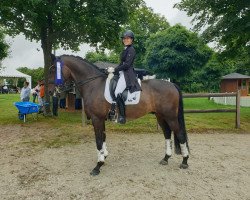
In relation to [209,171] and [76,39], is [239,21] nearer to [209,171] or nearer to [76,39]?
[76,39]

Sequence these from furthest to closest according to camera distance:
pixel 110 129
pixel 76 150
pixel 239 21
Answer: pixel 239 21 < pixel 110 129 < pixel 76 150

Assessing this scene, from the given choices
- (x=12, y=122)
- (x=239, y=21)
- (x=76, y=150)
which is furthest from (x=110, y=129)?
(x=239, y=21)

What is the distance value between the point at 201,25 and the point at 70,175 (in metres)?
13.3

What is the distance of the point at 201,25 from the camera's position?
17.2 m

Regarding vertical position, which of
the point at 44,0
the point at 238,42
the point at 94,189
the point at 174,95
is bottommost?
the point at 94,189

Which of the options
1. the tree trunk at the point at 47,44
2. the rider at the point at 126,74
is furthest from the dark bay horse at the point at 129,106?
the tree trunk at the point at 47,44

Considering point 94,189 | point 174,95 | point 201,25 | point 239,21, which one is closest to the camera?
point 94,189

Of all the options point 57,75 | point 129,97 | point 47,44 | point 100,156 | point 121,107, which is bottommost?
point 100,156

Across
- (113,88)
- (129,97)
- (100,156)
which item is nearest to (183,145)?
(129,97)

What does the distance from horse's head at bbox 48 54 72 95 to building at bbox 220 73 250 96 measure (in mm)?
39995

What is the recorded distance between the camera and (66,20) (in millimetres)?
15227

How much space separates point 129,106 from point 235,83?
40481 mm

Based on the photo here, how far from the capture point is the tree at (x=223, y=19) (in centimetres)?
1503

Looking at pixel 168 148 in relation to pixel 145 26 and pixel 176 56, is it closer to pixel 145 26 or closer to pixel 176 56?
pixel 176 56
